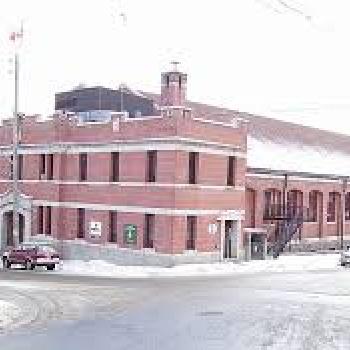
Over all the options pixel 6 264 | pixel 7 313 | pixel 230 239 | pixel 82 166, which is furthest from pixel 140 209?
pixel 7 313

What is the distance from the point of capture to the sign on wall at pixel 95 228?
47875mm

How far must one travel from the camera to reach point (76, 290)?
1275 inches

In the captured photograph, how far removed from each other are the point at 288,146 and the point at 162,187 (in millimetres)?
20840

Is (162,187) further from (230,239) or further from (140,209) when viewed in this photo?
(230,239)

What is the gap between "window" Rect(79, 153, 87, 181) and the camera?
4938 cm

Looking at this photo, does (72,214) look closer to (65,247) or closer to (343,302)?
(65,247)

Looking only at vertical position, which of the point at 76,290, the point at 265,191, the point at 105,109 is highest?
the point at 105,109

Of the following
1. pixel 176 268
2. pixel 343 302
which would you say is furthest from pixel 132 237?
pixel 343 302

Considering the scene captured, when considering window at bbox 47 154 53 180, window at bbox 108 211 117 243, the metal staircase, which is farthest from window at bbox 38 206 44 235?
the metal staircase

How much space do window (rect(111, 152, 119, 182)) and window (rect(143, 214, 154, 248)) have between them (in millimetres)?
3577

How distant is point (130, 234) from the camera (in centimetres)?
4562

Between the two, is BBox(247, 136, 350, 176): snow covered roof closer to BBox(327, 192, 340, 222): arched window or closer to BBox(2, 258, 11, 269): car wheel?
BBox(327, 192, 340, 222): arched window

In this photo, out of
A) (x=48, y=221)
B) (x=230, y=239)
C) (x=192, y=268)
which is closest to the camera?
(x=192, y=268)

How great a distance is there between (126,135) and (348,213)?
25215 millimetres
